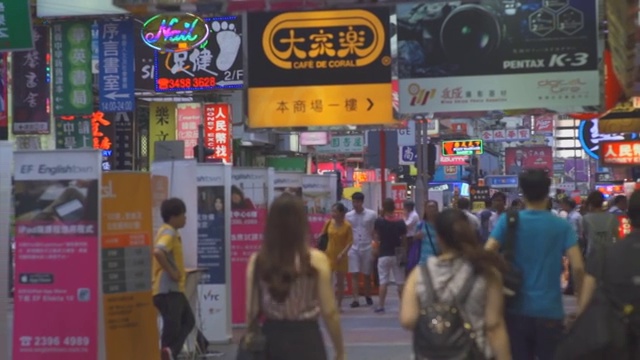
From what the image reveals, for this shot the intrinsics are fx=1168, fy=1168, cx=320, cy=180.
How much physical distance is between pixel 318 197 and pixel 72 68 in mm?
6176

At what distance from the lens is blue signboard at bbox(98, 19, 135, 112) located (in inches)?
623

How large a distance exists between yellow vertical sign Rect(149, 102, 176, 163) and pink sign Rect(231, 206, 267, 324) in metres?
10.3

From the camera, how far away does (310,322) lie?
19.6 ft

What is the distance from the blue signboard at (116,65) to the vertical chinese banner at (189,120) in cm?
933

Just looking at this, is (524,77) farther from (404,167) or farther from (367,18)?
(404,167)

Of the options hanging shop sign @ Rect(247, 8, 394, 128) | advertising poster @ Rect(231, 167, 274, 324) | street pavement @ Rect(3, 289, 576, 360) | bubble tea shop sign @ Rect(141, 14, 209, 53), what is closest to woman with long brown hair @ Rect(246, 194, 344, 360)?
street pavement @ Rect(3, 289, 576, 360)

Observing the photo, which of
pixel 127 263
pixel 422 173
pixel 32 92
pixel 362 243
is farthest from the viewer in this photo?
pixel 422 173

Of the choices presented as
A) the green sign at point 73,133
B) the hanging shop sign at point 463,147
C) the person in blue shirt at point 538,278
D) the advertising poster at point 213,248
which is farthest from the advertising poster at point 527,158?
the person in blue shirt at point 538,278

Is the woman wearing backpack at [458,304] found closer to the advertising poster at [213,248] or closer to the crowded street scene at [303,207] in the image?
the crowded street scene at [303,207]

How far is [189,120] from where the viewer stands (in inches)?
1025

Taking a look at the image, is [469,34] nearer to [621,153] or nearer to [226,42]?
[226,42]

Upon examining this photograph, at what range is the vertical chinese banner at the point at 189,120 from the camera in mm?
25859

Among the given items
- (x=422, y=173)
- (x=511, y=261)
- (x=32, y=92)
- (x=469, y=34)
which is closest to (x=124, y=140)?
(x=422, y=173)

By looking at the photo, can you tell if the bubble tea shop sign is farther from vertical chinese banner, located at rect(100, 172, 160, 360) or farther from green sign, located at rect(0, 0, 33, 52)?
green sign, located at rect(0, 0, 33, 52)
